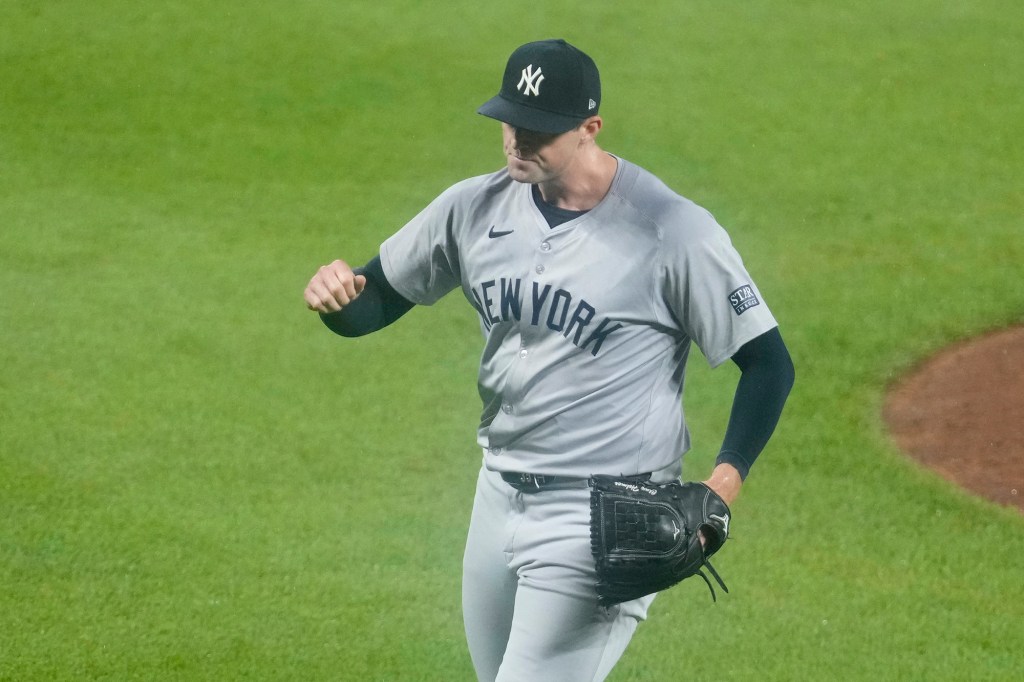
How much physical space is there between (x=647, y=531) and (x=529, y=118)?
2.95ft

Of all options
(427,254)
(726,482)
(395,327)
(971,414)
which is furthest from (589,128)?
(395,327)

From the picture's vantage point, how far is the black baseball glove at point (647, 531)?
2.83 metres

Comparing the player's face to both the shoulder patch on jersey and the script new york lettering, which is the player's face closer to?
the script new york lettering

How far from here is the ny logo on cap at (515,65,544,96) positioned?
291 cm

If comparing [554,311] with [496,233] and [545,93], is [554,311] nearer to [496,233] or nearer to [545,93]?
[496,233]

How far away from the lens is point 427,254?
3.29m

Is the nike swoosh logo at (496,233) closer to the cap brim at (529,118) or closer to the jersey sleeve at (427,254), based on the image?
the jersey sleeve at (427,254)

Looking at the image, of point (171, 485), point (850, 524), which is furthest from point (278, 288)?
point (850, 524)

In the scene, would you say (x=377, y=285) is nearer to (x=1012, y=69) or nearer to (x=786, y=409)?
(x=786, y=409)

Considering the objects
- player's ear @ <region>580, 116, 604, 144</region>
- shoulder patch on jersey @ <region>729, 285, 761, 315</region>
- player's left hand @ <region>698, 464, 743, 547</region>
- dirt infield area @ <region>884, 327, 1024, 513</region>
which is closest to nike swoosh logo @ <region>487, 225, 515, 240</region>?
player's ear @ <region>580, 116, 604, 144</region>

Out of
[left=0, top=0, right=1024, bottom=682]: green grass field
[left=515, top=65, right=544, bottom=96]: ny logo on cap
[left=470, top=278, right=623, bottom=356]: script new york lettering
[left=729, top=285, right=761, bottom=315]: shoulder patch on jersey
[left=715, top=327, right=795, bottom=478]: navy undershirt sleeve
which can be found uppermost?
[left=515, top=65, right=544, bottom=96]: ny logo on cap

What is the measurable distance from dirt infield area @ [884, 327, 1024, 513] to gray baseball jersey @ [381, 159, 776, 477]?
3.22 meters

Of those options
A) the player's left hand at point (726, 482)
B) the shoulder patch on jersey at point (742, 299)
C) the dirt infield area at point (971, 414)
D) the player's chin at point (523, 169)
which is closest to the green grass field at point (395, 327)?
the dirt infield area at point (971, 414)

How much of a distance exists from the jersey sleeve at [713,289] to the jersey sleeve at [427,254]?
1.86ft
